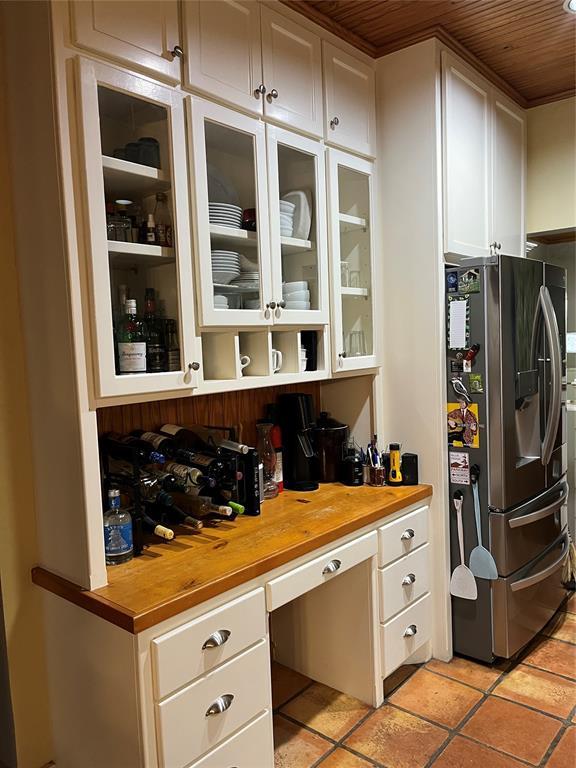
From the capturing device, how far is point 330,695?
7.50 feet

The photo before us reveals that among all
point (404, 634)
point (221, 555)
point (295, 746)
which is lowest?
point (295, 746)

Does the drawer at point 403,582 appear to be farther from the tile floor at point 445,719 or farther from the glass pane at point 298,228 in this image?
the glass pane at point 298,228

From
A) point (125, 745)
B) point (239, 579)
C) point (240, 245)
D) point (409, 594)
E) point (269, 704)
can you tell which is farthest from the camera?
point (409, 594)

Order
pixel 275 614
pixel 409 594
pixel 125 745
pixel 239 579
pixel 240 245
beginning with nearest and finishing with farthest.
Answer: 1. pixel 125 745
2. pixel 239 579
3. pixel 240 245
4. pixel 409 594
5. pixel 275 614

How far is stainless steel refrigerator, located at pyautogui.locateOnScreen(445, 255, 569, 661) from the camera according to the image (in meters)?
2.32

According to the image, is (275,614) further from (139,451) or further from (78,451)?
(78,451)

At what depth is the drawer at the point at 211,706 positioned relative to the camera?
1.44 meters

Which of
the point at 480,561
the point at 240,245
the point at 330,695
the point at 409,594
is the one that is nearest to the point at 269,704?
the point at 330,695

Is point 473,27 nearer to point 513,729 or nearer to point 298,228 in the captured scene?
point 298,228

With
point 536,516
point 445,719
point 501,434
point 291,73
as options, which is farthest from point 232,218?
point 445,719

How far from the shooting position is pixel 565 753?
1918mm

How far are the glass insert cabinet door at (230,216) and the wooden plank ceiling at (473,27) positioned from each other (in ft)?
1.97

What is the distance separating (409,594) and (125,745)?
1.24 meters

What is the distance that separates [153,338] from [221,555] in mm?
662
